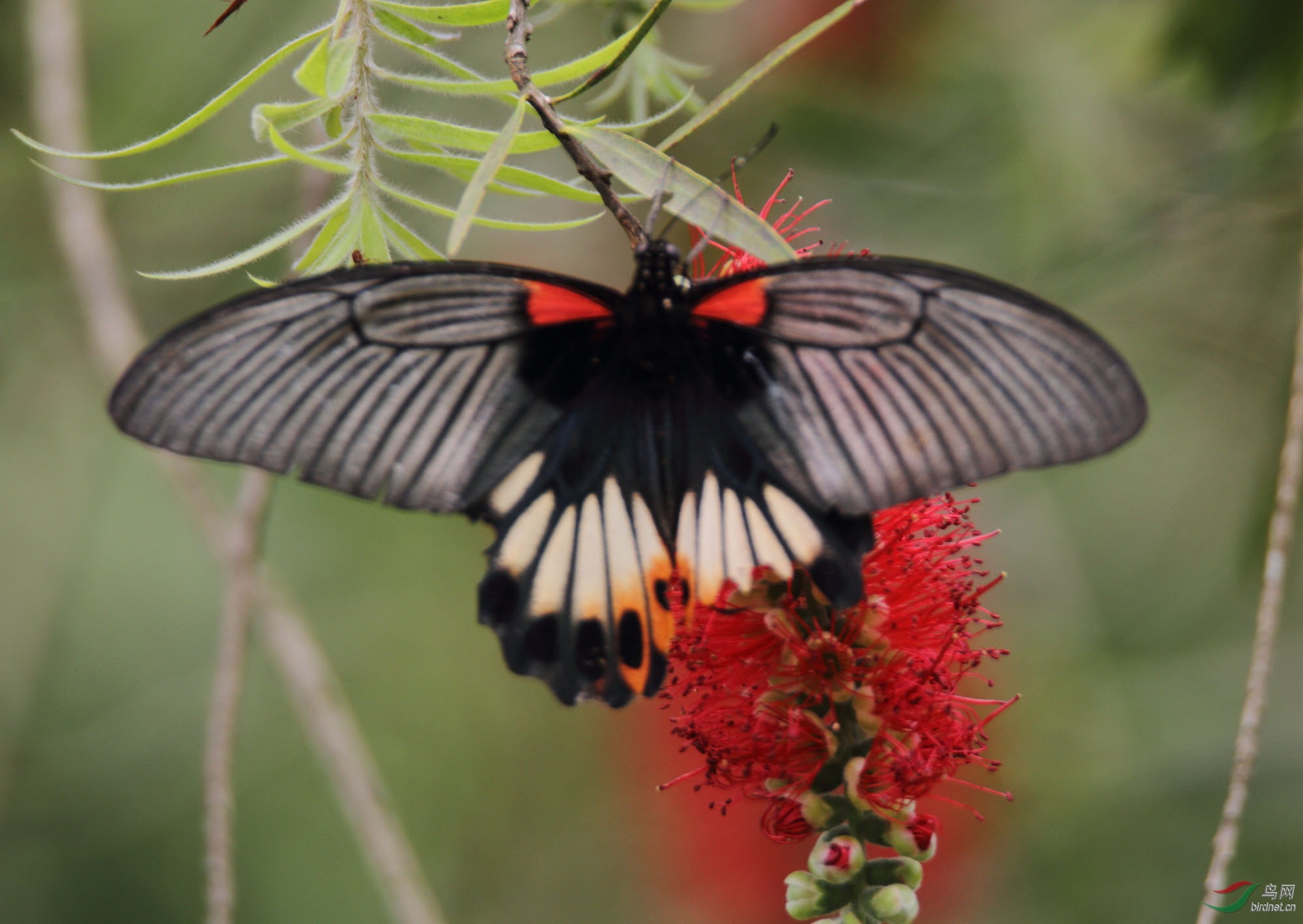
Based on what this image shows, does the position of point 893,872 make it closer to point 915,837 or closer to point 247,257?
point 915,837

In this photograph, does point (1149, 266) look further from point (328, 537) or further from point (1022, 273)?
point (328, 537)

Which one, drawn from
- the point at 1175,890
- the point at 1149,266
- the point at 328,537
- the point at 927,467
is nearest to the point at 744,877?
the point at 1175,890

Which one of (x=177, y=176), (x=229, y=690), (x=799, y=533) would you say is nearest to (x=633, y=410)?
(x=799, y=533)

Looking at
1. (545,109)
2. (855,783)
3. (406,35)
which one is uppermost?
(406,35)

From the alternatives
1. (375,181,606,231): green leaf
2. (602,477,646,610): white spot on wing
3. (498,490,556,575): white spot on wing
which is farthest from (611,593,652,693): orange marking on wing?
(375,181,606,231): green leaf

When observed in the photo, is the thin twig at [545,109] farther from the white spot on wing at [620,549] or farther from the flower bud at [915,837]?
the flower bud at [915,837]

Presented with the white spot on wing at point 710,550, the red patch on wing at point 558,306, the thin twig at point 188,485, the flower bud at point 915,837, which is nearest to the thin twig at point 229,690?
the thin twig at point 188,485

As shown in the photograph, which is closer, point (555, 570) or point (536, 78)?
point (536, 78)
